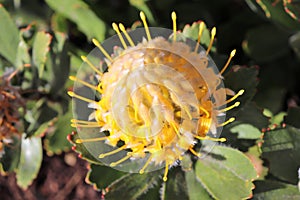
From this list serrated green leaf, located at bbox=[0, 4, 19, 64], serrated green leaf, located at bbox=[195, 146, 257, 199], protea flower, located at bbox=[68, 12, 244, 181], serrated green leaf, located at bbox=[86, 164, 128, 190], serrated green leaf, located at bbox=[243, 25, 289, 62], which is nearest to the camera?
protea flower, located at bbox=[68, 12, 244, 181]

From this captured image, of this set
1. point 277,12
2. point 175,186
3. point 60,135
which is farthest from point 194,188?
point 277,12

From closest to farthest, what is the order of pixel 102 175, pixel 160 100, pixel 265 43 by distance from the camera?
1. pixel 160 100
2. pixel 102 175
3. pixel 265 43

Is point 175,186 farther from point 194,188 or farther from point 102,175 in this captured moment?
point 102,175

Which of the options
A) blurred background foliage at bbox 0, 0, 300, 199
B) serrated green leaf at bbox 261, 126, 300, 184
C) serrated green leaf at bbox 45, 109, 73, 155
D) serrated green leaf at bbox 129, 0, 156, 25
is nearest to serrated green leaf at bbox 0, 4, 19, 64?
blurred background foliage at bbox 0, 0, 300, 199

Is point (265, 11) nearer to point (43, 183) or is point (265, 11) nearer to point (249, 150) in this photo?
point (249, 150)

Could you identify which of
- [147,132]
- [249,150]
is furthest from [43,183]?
[147,132]

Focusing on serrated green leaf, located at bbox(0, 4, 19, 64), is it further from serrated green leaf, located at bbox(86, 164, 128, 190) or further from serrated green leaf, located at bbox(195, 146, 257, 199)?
serrated green leaf, located at bbox(195, 146, 257, 199)
